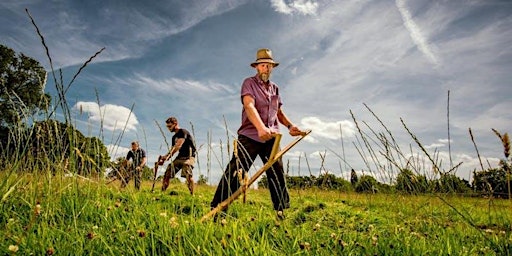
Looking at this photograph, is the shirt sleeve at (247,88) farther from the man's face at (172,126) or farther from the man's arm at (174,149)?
the man's face at (172,126)

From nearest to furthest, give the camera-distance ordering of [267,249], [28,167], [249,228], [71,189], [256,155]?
[267,249], [249,228], [71,189], [28,167], [256,155]

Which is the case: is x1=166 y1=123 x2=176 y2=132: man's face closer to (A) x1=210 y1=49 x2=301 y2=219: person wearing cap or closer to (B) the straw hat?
(A) x1=210 y1=49 x2=301 y2=219: person wearing cap

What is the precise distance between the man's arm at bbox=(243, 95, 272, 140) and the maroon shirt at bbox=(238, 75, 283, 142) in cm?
10

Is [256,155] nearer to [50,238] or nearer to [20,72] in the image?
[50,238]

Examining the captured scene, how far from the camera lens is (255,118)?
4188mm

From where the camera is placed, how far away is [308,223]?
3389 mm

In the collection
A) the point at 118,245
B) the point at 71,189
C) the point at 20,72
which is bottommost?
the point at 118,245

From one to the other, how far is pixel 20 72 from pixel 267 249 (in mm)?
35475

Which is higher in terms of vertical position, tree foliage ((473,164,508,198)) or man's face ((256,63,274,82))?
man's face ((256,63,274,82))

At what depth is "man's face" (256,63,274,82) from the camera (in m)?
4.81

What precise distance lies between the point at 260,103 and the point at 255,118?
0.53 m

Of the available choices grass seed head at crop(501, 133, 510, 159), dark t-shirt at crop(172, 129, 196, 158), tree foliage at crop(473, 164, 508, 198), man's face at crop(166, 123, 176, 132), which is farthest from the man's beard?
man's face at crop(166, 123, 176, 132)

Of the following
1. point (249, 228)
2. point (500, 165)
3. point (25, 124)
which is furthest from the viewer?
point (25, 124)

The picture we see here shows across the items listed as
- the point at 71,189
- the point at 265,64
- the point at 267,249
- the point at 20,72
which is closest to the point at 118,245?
the point at 267,249
